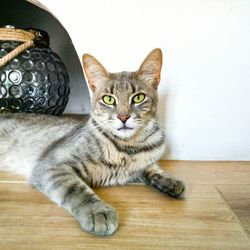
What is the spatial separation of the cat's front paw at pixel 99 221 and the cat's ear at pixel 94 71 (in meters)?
0.49

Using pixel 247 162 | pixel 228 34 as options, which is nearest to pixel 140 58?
pixel 228 34

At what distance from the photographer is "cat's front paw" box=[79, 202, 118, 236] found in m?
0.65

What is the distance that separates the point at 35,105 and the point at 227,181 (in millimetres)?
944

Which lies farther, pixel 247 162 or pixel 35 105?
pixel 35 105

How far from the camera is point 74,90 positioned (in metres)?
2.05

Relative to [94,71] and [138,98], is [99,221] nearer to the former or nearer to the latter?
[138,98]

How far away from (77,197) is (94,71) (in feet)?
1.53

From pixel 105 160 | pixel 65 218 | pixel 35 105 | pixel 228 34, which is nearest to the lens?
pixel 65 218

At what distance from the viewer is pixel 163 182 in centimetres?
92

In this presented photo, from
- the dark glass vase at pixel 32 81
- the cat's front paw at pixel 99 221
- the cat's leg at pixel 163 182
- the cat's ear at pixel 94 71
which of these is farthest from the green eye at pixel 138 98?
the dark glass vase at pixel 32 81

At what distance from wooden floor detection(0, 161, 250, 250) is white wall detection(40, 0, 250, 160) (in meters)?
0.28

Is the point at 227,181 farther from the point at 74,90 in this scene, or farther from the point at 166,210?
the point at 74,90

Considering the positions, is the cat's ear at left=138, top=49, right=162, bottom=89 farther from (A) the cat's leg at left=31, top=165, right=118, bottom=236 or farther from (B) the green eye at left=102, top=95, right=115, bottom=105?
(A) the cat's leg at left=31, top=165, right=118, bottom=236

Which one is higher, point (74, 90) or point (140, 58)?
point (140, 58)
